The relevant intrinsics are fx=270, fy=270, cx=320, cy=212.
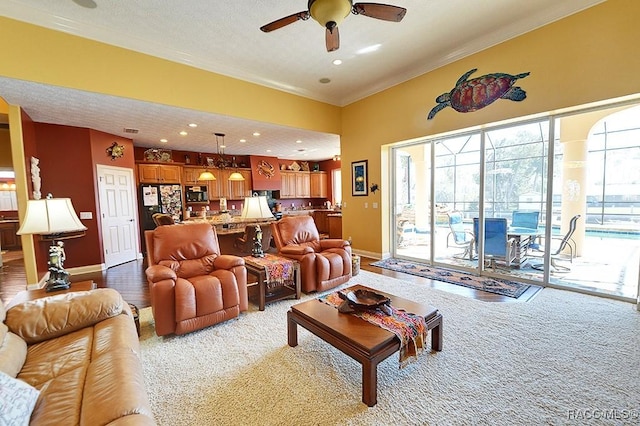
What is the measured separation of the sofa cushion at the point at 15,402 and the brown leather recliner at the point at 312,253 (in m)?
2.69

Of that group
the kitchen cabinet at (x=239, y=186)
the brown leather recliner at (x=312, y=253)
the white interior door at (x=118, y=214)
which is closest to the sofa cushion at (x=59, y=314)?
the brown leather recliner at (x=312, y=253)

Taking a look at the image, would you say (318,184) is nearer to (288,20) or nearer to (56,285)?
(288,20)

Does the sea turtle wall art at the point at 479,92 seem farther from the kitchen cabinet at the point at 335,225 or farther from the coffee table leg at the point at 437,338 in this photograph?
the kitchen cabinet at the point at 335,225

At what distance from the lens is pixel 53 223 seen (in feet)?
7.13

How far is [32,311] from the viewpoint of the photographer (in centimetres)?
171

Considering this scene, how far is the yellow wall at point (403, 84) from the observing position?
2.90m

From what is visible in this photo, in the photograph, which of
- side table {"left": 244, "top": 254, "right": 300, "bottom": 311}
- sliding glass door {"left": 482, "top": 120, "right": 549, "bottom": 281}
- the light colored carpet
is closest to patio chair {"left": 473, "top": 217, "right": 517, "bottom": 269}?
sliding glass door {"left": 482, "top": 120, "right": 549, "bottom": 281}

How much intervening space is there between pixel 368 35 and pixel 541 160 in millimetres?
2934

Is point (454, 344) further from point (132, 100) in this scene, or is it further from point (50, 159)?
point (50, 159)

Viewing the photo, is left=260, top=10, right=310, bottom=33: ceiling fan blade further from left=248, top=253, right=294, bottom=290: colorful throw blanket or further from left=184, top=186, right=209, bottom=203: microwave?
left=184, top=186, right=209, bottom=203: microwave

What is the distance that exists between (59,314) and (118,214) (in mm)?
4863

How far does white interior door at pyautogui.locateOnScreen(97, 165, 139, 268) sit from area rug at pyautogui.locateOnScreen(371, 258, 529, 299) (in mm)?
5314

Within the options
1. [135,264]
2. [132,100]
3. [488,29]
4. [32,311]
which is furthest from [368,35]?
[135,264]

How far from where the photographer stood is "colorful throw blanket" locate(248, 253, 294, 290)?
10.8 feet
